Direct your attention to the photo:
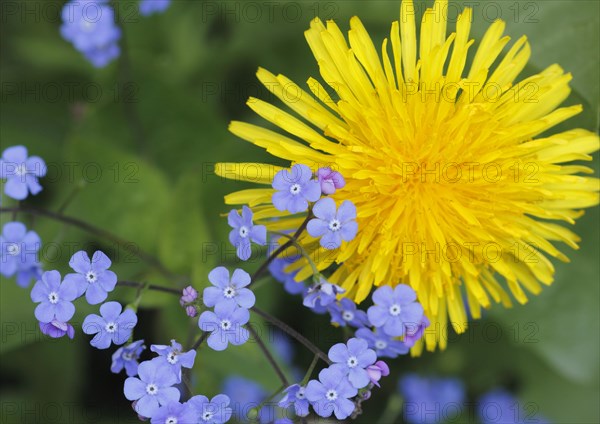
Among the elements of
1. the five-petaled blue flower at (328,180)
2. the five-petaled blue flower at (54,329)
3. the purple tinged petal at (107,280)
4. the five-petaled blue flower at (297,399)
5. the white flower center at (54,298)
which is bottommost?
the five-petaled blue flower at (297,399)

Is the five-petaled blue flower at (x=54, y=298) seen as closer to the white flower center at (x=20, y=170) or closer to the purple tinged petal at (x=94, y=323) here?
the purple tinged petal at (x=94, y=323)

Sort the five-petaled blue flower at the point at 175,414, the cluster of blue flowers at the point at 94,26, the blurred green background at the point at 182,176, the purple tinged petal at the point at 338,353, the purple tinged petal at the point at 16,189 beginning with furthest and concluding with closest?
1. the cluster of blue flowers at the point at 94,26
2. the blurred green background at the point at 182,176
3. the purple tinged petal at the point at 16,189
4. the purple tinged petal at the point at 338,353
5. the five-petaled blue flower at the point at 175,414

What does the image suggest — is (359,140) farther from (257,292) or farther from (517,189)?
(257,292)

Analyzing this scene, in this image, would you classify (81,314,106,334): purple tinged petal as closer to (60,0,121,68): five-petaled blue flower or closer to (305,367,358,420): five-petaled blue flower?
(305,367,358,420): five-petaled blue flower

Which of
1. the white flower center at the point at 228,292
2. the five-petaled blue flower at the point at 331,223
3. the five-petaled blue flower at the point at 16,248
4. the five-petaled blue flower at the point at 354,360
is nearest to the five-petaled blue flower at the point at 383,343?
the five-petaled blue flower at the point at 354,360

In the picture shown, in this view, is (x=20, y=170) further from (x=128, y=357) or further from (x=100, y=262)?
(x=128, y=357)

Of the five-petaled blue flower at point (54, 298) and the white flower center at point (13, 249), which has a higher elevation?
the white flower center at point (13, 249)

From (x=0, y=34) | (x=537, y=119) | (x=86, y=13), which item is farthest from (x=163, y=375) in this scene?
(x=0, y=34)
